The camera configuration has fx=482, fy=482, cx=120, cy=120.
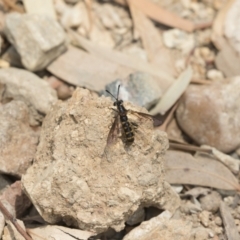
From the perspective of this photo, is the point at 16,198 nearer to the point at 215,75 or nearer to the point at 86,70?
the point at 86,70

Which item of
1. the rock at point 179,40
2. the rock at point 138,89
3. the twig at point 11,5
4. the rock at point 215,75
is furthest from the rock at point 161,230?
the twig at point 11,5

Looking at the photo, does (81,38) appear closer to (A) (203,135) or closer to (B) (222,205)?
(A) (203,135)

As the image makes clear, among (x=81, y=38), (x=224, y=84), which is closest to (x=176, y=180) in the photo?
(x=224, y=84)

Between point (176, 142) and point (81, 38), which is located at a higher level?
point (81, 38)

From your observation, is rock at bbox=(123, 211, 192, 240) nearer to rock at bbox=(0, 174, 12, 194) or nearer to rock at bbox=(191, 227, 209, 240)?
rock at bbox=(191, 227, 209, 240)

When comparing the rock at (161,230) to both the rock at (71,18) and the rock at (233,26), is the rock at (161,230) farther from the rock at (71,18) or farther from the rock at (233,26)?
the rock at (71,18)

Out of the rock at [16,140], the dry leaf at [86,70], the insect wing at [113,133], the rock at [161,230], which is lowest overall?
the rock at [161,230]
